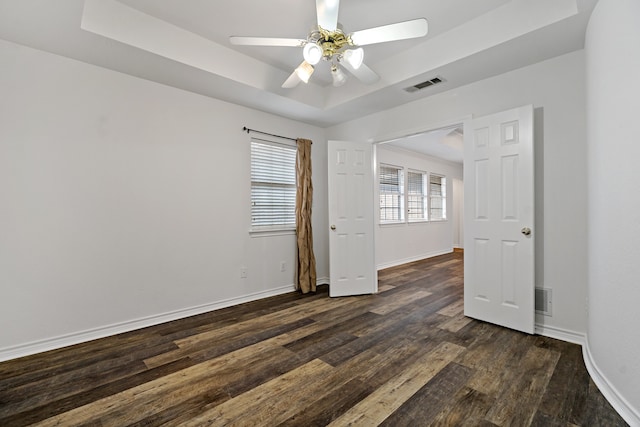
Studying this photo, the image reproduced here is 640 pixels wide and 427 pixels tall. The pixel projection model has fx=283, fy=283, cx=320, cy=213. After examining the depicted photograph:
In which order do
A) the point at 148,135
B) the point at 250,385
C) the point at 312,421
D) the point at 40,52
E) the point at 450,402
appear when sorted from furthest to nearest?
the point at 148,135
the point at 40,52
the point at 250,385
the point at 450,402
the point at 312,421

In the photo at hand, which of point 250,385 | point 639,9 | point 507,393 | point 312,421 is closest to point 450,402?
point 507,393

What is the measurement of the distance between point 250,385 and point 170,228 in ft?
6.51

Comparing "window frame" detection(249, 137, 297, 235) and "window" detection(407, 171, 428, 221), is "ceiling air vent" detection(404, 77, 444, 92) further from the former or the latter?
"window" detection(407, 171, 428, 221)

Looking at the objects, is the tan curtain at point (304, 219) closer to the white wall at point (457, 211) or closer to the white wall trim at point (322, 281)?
the white wall trim at point (322, 281)

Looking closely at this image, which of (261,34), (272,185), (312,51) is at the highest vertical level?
(261,34)

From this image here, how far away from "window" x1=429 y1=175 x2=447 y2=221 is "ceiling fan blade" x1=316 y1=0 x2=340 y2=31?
6.26 meters

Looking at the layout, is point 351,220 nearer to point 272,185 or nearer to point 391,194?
point 272,185

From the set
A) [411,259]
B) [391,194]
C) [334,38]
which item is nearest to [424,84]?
[334,38]

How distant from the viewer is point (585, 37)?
2229 mm

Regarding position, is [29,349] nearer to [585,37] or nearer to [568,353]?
[568,353]

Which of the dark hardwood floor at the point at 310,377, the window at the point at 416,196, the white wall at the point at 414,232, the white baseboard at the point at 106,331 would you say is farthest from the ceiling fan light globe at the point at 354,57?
the window at the point at 416,196

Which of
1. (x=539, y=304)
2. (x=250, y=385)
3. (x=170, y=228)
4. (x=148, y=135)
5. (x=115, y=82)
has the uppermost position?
(x=115, y=82)

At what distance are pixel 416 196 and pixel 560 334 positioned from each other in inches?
186

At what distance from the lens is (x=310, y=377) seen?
1979 millimetres
